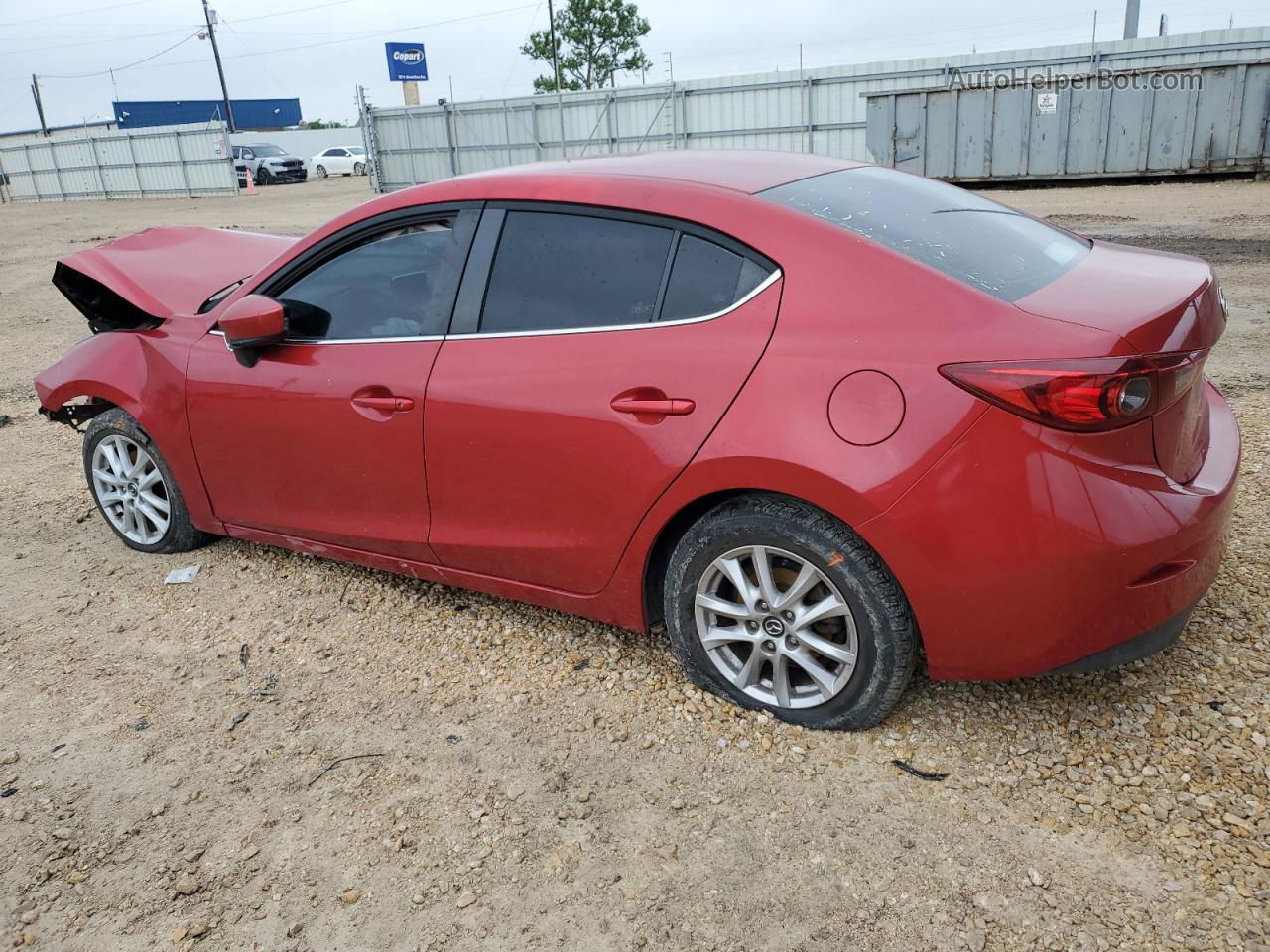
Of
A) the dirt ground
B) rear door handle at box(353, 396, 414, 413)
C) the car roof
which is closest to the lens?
the dirt ground

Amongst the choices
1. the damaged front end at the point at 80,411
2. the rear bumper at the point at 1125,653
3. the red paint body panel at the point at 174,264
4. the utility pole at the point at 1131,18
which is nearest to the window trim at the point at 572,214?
the rear bumper at the point at 1125,653

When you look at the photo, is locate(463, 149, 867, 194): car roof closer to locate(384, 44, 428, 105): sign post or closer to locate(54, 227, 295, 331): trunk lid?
locate(54, 227, 295, 331): trunk lid

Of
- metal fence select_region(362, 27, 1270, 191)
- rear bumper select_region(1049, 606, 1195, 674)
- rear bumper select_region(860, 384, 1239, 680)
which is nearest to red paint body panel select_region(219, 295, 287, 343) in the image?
rear bumper select_region(860, 384, 1239, 680)

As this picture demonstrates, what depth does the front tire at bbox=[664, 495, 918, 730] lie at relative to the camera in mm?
2586

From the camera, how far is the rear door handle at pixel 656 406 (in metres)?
2.70

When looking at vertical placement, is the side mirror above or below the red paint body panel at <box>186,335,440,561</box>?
above

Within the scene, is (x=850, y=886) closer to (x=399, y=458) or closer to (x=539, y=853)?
(x=539, y=853)

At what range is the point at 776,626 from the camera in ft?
9.12

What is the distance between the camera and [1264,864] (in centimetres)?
225

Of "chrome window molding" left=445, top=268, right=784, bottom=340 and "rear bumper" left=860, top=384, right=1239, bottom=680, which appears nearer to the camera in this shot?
"rear bumper" left=860, top=384, right=1239, bottom=680

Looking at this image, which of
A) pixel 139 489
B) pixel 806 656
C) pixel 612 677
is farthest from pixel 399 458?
pixel 139 489

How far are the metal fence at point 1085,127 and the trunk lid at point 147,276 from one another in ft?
55.5

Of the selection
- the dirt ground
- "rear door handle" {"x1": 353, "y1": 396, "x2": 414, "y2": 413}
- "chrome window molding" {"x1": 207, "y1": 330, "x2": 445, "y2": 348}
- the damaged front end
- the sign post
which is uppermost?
the sign post

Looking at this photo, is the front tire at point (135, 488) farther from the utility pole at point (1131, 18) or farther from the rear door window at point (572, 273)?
the utility pole at point (1131, 18)
